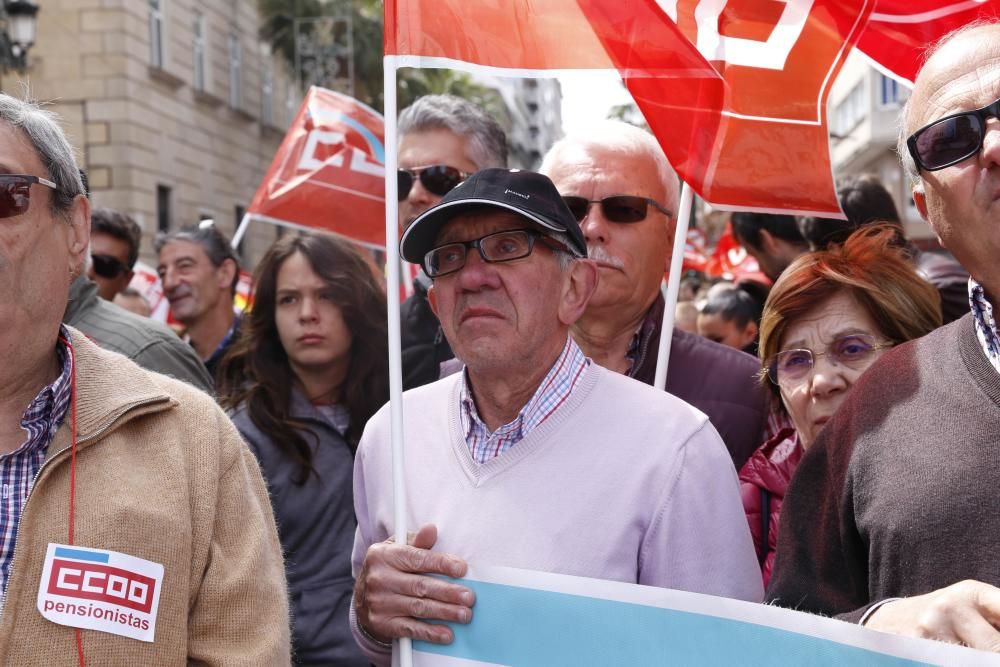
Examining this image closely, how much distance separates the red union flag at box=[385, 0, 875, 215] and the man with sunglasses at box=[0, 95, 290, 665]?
81 cm

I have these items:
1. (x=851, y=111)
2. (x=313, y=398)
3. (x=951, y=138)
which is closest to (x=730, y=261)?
(x=313, y=398)

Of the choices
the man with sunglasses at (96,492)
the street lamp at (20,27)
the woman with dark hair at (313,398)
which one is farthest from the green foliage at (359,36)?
the man with sunglasses at (96,492)

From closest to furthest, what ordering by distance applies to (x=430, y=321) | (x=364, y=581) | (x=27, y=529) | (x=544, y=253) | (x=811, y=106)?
(x=27, y=529) < (x=364, y=581) < (x=544, y=253) < (x=811, y=106) < (x=430, y=321)

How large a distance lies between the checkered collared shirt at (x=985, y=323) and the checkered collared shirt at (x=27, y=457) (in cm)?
168

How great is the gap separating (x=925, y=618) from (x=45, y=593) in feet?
4.79

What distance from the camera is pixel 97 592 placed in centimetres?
207

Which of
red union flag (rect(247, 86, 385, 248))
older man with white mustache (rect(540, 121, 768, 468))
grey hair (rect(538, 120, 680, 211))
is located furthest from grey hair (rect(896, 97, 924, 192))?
red union flag (rect(247, 86, 385, 248))

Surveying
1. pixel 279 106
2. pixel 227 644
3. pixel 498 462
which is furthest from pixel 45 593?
pixel 279 106

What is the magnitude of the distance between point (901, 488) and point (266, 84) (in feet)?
95.1

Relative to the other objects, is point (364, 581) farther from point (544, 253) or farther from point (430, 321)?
point (430, 321)

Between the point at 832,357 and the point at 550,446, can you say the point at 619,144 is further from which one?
the point at 550,446

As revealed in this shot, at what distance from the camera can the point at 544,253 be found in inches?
98.0

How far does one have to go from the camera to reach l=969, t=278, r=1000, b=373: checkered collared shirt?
1.93 meters

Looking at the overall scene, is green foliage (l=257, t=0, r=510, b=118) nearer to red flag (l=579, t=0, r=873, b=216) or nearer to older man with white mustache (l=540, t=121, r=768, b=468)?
older man with white mustache (l=540, t=121, r=768, b=468)
